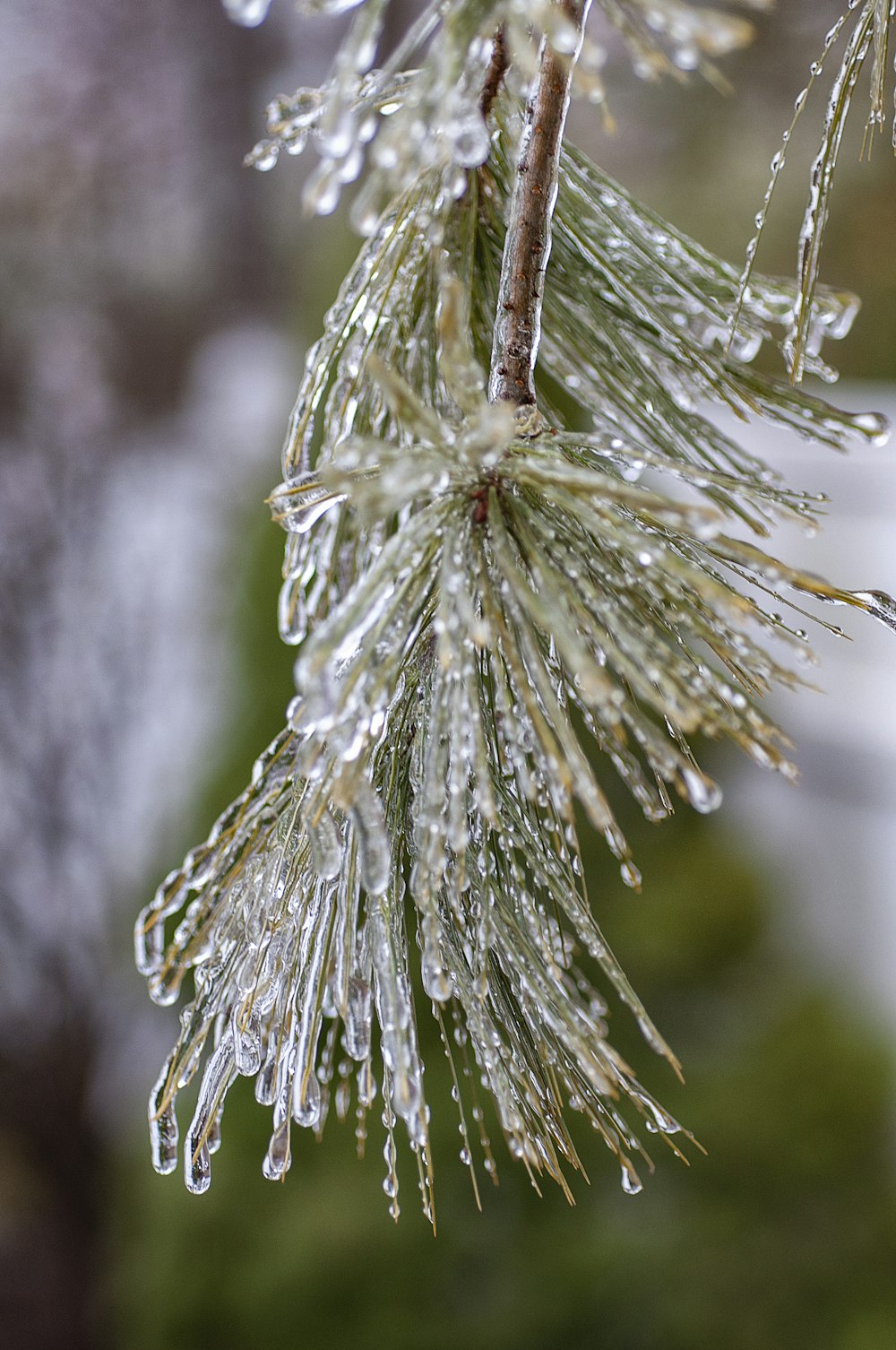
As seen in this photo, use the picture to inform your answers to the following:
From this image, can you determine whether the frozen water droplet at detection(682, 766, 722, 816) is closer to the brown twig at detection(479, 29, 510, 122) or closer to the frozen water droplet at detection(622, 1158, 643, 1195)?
the frozen water droplet at detection(622, 1158, 643, 1195)

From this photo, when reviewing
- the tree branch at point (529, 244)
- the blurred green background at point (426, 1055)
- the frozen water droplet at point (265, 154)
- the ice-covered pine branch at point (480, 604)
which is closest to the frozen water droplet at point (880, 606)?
the ice-covered pine branch at point (480, 604)

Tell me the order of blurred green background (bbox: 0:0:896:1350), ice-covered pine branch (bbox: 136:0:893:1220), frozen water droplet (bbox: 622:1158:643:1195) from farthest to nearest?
blurred green background (bbox: 0:0:896:1350)
frozen water droplet (bbox: 622:1158:643:1195)
ice-covered pine branch (bbox: 136:0:893:1220)

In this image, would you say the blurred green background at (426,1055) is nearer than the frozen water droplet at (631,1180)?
No

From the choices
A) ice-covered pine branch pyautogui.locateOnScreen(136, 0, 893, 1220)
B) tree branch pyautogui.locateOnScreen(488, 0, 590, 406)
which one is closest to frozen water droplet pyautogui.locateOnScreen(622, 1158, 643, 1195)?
ice-covered pine branch pyautogui.locateOnScreen(136, 0, 893, 1220)

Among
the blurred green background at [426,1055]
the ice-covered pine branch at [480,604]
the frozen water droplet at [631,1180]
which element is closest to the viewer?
the ice-covered pine branch at [480,604]

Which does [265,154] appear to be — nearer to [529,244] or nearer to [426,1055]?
[529,244]

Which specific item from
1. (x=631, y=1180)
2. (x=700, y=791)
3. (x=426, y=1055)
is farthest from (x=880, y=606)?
(x=426, y=1055)

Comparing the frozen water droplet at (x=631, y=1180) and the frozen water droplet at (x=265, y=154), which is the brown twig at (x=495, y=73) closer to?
the frozen water droplet at (x=265, y=154)

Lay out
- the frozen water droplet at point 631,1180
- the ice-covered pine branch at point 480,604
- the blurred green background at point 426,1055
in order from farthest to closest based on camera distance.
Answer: the blurred green background at point 426,1055
the frozen water droplet at point 631,1180
the ice-covered pine branch at point 480,604
